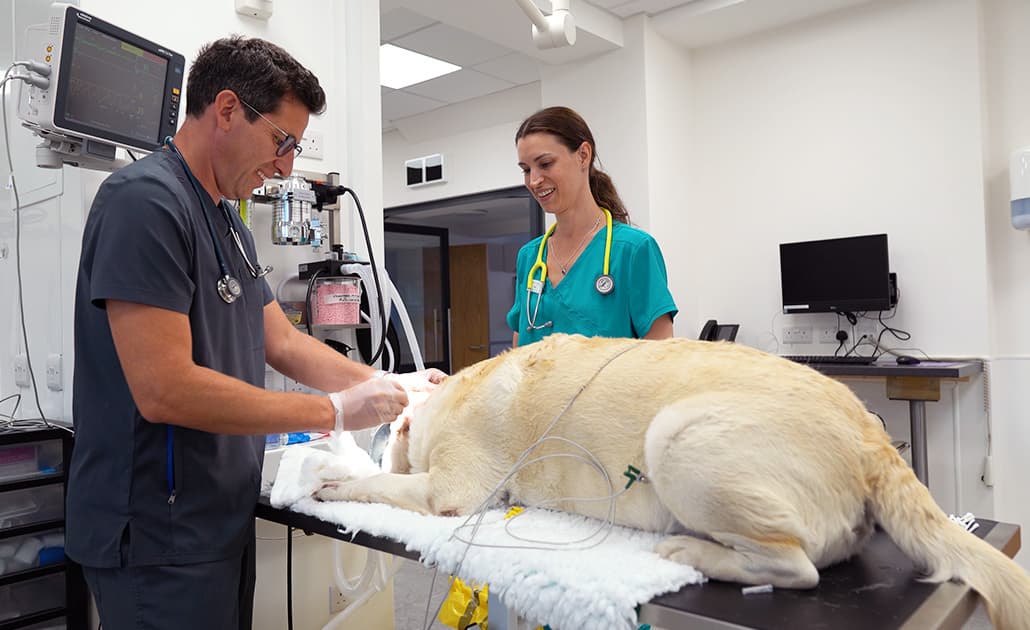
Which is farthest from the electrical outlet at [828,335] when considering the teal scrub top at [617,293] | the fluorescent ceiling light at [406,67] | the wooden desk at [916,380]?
the fluorescent ceiling light at [406,67]

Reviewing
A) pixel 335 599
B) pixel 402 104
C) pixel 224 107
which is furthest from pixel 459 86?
pixel 224 107

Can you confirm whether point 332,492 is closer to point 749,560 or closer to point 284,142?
point 284,142

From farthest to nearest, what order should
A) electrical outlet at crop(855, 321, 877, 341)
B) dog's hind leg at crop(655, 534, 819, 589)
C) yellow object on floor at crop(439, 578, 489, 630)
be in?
electrical outlet at crop(855, 321, 877, 341) < yellow object on floor at crop(439, 578, 489, 630) < dog's hind leg at crop(655, 534, 819, 589)

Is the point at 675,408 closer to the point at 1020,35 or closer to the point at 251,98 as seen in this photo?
the point at 251,98

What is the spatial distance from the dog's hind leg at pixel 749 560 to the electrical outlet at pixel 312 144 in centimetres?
197

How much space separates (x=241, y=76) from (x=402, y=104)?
480 cm

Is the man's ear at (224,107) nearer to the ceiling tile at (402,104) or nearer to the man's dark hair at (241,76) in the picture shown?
the man's dark hair at (241,76)

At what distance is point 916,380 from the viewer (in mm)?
3488

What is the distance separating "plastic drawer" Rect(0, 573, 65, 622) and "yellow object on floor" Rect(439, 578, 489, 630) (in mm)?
1055

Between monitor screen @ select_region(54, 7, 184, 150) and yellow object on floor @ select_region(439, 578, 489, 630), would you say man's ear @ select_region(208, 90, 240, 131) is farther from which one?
yellow object on floor @ select_region(439, 578, 489, 630)

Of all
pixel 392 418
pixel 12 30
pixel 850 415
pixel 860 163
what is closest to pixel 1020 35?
pixel 860 163

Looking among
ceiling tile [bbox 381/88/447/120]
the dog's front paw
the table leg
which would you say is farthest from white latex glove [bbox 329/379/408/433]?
ceiling tile [bbox 381/88/447/120]

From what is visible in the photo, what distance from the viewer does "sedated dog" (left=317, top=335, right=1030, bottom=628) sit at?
97cm

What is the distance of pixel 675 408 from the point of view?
43.4 inches
